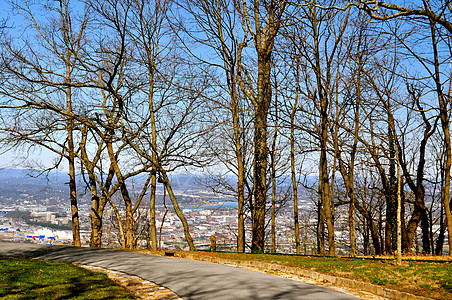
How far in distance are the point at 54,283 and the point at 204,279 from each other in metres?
3.20

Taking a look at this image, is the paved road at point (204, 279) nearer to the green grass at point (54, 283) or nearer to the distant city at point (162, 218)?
the green grass at point (54, 283)

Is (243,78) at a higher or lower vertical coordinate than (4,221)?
higher

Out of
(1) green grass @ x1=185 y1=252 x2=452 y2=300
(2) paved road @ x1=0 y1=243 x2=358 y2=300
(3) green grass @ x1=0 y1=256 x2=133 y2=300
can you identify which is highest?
(1) green grass @ x1=185 y1=252 x2=452 y2=300

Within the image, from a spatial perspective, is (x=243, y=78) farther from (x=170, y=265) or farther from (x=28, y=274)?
(x=28, y=274)

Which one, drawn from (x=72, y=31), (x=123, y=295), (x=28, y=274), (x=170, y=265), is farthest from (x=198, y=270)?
(x=72, y=31)

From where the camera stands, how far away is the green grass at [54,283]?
24.6 ft

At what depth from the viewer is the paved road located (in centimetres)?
709

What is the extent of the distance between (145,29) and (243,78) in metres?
4.80

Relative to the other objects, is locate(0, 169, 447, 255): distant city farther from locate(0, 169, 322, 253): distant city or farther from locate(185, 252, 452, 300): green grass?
locate(185, 252, 452, 300): green grass

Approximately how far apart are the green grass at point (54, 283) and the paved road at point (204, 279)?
3.37ft

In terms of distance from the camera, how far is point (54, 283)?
852 centimetres

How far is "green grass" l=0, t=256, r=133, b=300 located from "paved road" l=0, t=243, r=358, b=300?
1.03 metres

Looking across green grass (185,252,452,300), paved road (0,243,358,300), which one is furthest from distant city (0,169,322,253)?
green grass (185,252,452,300)

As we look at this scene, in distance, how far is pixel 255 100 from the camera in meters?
16.8
